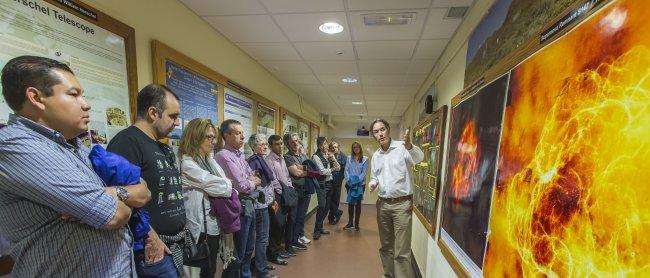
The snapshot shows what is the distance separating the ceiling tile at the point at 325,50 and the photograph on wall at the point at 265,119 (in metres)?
0.97

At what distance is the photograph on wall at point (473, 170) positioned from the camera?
143 cm

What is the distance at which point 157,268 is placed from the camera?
1.29 metres

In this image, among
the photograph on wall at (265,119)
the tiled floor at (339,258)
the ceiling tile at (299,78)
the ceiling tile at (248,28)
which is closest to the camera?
the ceiling tile at (248,28)

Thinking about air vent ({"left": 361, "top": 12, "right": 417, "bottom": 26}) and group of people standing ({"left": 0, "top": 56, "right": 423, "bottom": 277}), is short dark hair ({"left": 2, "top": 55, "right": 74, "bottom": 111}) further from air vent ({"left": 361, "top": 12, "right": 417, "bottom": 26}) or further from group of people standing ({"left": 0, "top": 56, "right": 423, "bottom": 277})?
air vent ({"left": 361, "top": 12, "right": 417, "bottom": 26})

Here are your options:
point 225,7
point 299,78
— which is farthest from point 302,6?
point 299,78

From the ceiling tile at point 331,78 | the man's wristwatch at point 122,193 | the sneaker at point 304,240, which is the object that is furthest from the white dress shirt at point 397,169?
the man's wristwatch at point 122,193

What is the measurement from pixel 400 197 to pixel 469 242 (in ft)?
3.57

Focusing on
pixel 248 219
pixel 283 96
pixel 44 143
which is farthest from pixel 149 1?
pixel 283 96

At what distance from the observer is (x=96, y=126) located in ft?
5.00

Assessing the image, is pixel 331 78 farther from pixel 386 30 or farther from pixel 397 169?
pixel 397 169

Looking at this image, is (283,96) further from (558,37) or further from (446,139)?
(558,37)

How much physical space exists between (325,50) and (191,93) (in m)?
1.46

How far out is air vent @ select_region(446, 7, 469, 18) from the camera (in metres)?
2.11

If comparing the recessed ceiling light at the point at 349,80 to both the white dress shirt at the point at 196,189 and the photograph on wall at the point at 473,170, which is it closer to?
the photograph on wall at the point at 473,170
